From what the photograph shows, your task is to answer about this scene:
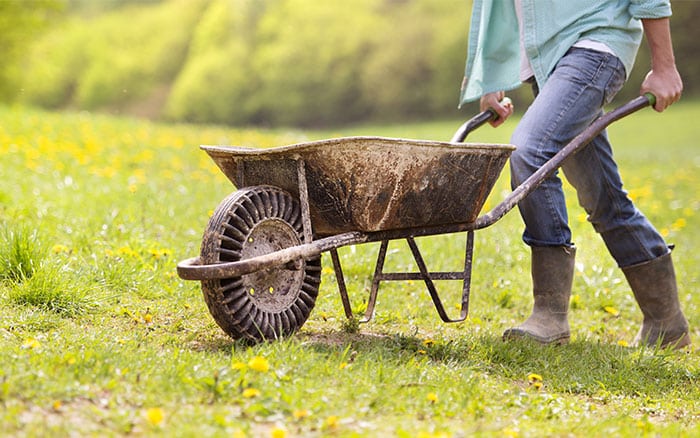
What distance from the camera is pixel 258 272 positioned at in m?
Answer: 2.83

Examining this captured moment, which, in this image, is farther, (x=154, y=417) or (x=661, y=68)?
(x=661, y=68)

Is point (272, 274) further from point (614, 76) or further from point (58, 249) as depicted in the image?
point (614, 76)

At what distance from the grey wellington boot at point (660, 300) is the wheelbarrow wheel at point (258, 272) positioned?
174 centimetres

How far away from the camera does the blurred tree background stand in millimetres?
24500

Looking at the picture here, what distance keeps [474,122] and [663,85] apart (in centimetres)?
84

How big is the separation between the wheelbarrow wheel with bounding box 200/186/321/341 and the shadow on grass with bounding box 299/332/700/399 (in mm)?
162

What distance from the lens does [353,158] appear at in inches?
106

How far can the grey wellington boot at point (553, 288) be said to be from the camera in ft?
11.4

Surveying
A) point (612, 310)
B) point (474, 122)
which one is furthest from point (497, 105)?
point (612, 310)

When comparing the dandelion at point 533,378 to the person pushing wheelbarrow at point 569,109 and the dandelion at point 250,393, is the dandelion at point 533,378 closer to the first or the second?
the person pushing wheelbarrow at point 569,109

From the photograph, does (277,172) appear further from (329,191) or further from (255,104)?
(255,104)

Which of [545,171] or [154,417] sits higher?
[545,171]

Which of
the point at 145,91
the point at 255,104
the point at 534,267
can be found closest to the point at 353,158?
the point at 534,267

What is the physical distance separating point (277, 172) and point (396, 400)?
0.99 meters
